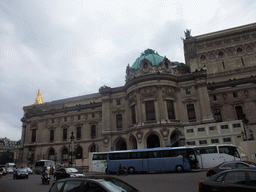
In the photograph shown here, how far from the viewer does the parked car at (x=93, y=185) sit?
229 inches

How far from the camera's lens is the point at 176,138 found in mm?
41656

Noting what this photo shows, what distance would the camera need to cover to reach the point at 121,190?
5.93 metres

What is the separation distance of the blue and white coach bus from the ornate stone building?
12376 mm

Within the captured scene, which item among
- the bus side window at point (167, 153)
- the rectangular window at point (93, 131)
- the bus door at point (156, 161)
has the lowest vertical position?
the bus door at point (156, 161)

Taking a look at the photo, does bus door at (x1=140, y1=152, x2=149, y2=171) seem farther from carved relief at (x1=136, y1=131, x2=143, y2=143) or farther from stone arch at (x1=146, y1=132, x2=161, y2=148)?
stone arch at (x1=146, y1=132, x2=161, y2=148)

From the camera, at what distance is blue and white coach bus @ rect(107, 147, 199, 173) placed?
2609 cm

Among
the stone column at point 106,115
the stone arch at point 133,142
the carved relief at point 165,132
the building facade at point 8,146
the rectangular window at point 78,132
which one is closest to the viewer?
the carved relief at point 165,132

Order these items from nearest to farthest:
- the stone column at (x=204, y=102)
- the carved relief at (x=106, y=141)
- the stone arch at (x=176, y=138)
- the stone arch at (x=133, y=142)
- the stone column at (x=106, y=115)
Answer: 1. the stone arch at (x=176, y=138)
2. the stone column at (x=204, y=102)
3. the stone arch at (x=133, y=142)
4. the carved relief at (x=106, y=141)
5. the stone column at (x=106, y=115)

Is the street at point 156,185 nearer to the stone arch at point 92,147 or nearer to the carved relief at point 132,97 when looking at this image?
the carved relief at point 132,97

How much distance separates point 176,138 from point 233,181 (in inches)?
1395

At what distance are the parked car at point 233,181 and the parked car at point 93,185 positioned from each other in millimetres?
3332

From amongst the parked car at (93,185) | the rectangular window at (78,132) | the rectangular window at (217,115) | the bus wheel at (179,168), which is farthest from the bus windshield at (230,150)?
the rectangular window at (78,132)

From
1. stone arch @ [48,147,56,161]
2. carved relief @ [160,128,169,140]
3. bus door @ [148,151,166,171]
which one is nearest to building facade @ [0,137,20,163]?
stone arch @ [48,147,56,161]

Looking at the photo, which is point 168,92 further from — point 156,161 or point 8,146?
point 8,146
